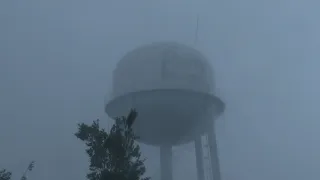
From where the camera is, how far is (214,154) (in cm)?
3073

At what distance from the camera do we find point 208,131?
31562 millimetres

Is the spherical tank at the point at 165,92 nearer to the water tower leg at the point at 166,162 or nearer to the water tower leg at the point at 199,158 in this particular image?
the water tower leg at the point at 199,158

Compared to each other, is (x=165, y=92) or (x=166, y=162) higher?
(x=165, y=92)

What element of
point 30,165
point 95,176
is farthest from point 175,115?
point 95,176

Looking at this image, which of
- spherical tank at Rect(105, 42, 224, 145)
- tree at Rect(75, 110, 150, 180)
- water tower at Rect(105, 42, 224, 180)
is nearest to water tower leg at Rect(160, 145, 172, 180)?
water tower at Rect(105, 42, 224, 180)

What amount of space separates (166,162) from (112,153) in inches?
824

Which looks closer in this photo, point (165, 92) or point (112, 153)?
point (112, 153)

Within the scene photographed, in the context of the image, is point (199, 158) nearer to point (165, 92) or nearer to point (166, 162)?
point (166, 162)

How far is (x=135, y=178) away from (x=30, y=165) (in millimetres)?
9207

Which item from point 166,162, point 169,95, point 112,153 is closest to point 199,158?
point 166,162

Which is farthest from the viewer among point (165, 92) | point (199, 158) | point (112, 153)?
point (199, 158)

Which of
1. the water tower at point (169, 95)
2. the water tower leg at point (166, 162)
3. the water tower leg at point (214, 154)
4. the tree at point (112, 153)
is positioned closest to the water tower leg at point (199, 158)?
the water tower at point (169, 95)

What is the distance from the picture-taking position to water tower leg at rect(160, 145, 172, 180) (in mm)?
34188

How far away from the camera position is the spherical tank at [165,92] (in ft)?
100
